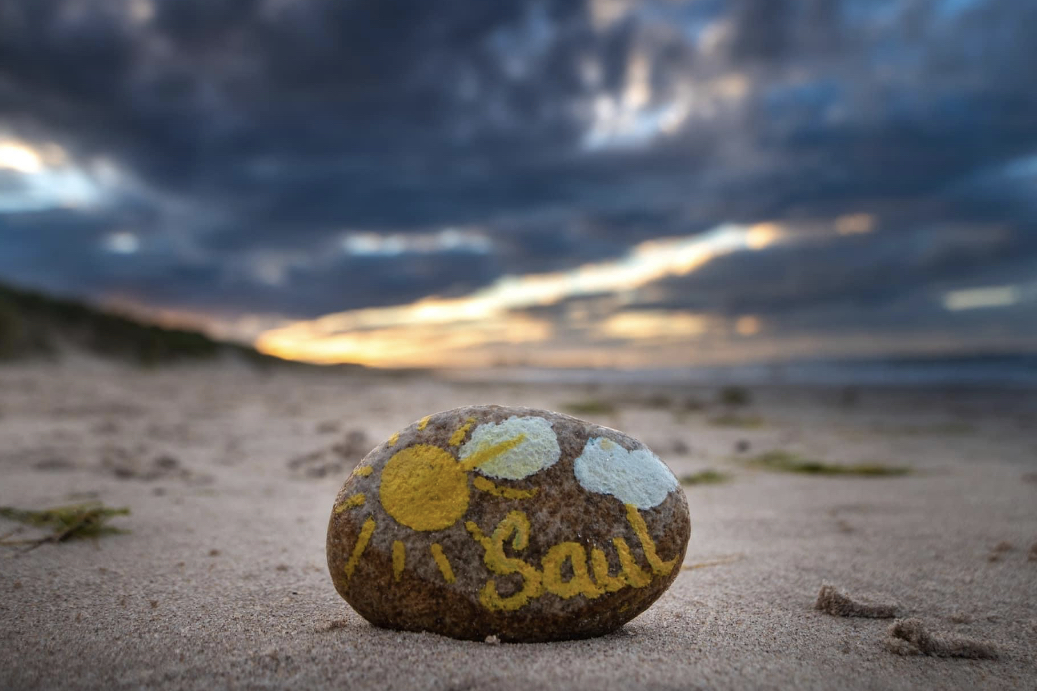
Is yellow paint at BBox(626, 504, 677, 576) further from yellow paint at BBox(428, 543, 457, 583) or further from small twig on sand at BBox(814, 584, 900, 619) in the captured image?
small twig on sand at BBox(814, 584, 900, 619)

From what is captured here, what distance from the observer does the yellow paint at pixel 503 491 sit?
2246mm

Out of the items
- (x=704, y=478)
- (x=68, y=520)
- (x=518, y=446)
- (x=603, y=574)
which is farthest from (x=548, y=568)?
(x=704, y=478)

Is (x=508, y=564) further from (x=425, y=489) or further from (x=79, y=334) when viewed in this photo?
(x=79, y=334)

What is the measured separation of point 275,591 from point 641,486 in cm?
162

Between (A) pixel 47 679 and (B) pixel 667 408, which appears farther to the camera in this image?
(B) pixel 667 408

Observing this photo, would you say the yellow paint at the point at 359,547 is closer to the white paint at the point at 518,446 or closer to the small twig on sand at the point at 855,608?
the white paint at the point at 518,446

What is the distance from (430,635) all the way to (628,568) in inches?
27.8

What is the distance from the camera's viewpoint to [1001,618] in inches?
105

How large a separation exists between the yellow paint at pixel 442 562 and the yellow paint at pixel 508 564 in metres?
0.11

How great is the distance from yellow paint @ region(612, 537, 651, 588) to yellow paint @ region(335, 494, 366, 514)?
0.92 metres

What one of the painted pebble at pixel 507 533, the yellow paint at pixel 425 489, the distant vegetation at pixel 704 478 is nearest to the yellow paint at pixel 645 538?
the painted pebble at pixel 507 533

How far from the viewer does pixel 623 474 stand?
238 centimetres

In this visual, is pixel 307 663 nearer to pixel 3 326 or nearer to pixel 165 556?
pixel 165 556

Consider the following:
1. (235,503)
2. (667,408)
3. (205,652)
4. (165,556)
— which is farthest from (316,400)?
(205,652)
